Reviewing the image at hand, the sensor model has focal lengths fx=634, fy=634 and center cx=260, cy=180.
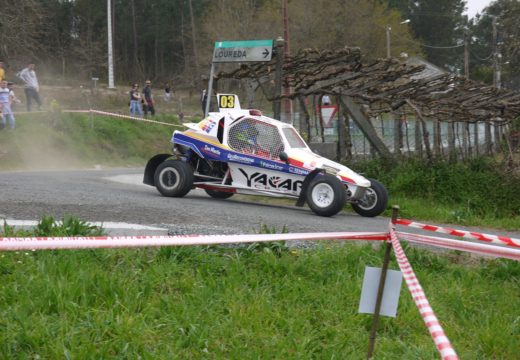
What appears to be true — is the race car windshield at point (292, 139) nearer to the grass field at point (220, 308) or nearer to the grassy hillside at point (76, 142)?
the grass field at point (220, 308)

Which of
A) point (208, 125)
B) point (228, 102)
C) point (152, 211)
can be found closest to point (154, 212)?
point (152, 211)

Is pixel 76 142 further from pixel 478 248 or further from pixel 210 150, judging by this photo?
pixel 478 248

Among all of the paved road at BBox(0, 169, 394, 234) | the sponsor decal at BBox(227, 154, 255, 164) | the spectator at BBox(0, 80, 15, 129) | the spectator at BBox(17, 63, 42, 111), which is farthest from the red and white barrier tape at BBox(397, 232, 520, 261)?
the spectator at BBox(17, 63, 42, 111)

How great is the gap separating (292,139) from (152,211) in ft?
11.5

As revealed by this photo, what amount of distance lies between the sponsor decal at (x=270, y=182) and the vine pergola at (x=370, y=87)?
11.5 ft

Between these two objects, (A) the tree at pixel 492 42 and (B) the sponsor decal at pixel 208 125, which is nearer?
(B) the sponsor decal at pixel 208 125

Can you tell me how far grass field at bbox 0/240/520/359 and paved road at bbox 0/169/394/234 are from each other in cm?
170

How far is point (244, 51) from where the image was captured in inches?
574

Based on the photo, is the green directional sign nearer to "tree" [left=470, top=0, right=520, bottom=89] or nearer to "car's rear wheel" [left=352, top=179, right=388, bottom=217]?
"car's rear wheel" [left=352, top=179, right=388, bottom=217]

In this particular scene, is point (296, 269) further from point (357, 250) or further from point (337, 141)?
point (337, 141)

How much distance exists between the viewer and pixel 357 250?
21.7ft

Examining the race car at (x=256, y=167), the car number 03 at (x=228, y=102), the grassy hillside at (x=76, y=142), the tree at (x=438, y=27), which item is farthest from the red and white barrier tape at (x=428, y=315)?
the tree at (x=438, y=27)

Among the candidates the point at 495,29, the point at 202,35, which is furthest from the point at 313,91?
the point at 202,35

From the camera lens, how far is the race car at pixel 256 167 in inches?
431
